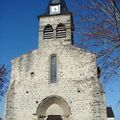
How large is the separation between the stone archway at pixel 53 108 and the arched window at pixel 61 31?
16.8 ft

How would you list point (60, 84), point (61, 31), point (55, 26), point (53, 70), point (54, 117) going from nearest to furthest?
point (60, 84), point (54, 117), point (53, 70), point (61, 31), point (55, 26)

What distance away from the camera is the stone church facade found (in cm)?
1661

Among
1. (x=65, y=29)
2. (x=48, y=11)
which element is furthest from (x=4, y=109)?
(x=48, y=11)

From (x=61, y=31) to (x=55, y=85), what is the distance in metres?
4.58

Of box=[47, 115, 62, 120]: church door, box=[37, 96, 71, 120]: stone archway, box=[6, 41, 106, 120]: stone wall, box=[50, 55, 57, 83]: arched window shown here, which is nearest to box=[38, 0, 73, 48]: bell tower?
box=[6, 41, 106, 120]: stone wall

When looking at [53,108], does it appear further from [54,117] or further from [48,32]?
[48,32]

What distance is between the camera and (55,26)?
19.6 metres

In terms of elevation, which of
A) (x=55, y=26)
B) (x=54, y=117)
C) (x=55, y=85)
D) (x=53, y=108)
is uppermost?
(x=55, y=26)

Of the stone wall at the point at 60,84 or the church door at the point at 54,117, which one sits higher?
the stone wall at the point at 60,84

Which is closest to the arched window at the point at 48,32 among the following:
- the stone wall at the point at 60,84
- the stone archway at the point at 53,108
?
the stone wall at the point at 60,84

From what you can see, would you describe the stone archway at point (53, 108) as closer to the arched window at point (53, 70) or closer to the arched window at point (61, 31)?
the arched window at point (53, 70)

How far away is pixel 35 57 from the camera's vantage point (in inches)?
734

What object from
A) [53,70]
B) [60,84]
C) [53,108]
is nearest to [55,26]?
→ [53,70]

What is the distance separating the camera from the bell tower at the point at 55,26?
1912cm
